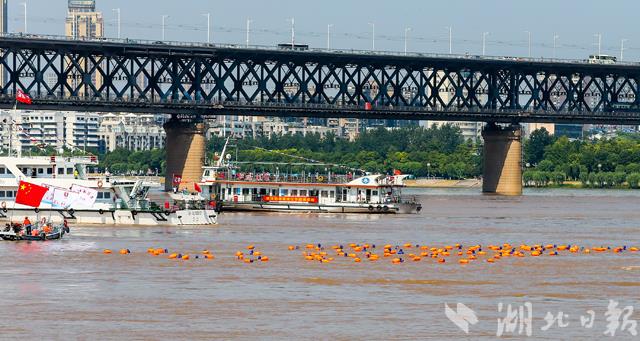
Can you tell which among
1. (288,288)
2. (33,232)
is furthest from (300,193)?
(288,288)

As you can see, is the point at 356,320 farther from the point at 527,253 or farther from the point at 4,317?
the point at 527,253

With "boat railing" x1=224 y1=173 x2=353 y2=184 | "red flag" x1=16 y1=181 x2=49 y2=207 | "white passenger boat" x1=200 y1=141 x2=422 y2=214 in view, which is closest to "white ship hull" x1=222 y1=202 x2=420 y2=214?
"white passenger boat" x1=200 y1=141 x2=422 y2=214

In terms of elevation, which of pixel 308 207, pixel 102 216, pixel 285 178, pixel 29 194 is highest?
pixel 29 194

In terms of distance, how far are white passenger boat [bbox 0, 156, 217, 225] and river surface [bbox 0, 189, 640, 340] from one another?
145 cm

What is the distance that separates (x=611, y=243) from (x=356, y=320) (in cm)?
5134

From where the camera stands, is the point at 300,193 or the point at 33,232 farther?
the point at 300,193

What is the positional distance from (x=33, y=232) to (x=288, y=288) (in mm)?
28657

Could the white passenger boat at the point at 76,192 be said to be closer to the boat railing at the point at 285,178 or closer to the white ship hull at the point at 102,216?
the white ship hull at the point at 102,216

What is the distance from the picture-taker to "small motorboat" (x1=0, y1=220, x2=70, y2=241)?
3910 inches

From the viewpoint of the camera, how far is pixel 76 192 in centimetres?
11438

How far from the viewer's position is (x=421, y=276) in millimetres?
83125

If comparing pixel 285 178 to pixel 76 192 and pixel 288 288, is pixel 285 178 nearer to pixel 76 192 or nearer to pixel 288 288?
pixel 76 192

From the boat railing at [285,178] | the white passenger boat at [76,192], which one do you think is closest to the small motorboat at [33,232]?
the white passenger boat at [76,192]

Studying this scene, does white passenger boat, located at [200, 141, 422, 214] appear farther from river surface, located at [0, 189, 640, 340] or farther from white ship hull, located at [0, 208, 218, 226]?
river surface, located at [0, 189, 640, 340]
